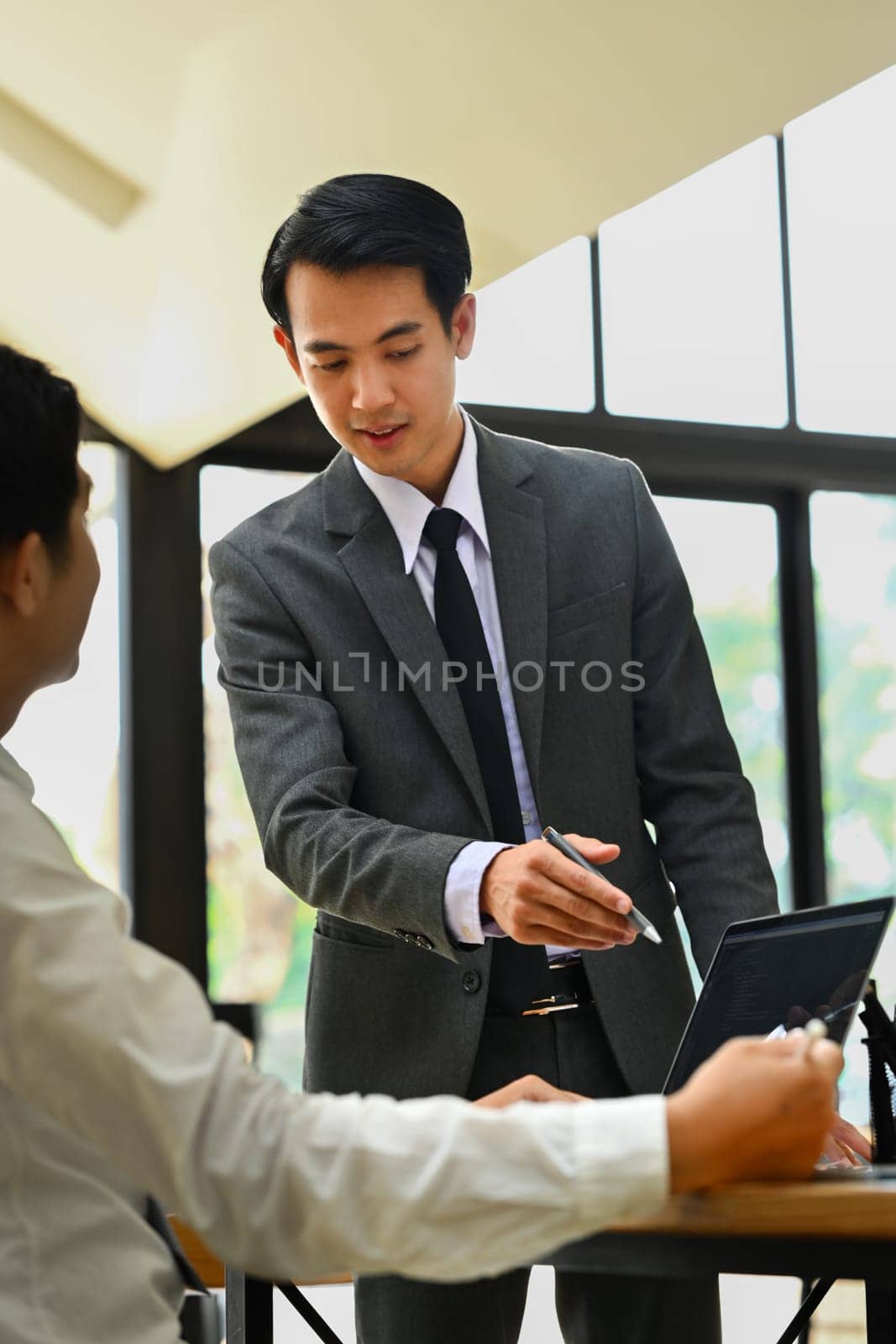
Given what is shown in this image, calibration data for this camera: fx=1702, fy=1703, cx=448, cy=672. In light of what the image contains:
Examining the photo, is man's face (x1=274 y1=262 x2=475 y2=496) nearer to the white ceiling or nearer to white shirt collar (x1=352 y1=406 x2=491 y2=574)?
white shirt collar (x1=352 y1=406 x2=491 y2=574)

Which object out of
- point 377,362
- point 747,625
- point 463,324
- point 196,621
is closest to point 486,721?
point 377,362

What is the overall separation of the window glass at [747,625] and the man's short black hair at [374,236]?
3.25 meters

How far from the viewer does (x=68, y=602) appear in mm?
1187

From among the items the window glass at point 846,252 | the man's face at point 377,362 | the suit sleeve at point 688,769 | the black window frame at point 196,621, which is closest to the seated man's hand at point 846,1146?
the suit sleeve at point 688,769

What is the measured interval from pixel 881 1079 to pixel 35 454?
0.91 m

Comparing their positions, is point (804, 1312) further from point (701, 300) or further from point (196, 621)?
point (701, 300)

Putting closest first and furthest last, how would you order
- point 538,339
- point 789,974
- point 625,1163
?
point 625,1163 < point 789,974 < point 538,339

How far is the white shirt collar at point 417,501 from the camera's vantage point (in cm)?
208

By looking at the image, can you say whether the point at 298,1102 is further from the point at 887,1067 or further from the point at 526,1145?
the point at 887,1067

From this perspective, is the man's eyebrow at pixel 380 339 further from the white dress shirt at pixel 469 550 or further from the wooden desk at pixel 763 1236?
the wooden desk at pixel 763 1236

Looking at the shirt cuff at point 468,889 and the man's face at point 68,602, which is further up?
the man's face at point 68,602

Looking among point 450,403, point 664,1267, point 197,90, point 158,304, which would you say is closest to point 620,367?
point 158,304

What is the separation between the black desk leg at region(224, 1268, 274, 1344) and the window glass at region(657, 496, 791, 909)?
12.8ft

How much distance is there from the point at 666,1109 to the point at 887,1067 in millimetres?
707
